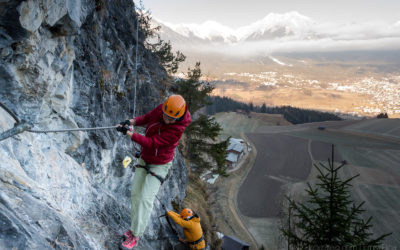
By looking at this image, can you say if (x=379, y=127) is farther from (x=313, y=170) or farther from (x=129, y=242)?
(x=129, y=242)

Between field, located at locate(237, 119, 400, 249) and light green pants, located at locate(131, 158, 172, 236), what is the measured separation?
2659 centimetres

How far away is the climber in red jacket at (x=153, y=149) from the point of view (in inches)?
205

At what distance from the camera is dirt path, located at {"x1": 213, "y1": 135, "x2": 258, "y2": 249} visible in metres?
29.4

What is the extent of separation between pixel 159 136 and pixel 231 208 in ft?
109

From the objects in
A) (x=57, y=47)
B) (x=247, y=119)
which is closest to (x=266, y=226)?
(x=57, y=47)

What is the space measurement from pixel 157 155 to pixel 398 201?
5075cm

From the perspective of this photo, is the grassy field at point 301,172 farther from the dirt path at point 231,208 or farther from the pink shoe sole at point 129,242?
the pink shoe sole at point 129,242

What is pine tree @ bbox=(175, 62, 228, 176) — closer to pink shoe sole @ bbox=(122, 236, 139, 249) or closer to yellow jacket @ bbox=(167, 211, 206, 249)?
yellow jacket @ bbox=(167, 211, 206, 249)

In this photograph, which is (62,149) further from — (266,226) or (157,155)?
(266,226)

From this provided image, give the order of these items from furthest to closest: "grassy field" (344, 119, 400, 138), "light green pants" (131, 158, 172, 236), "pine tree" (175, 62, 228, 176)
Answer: "grassy field" (344, 119, 400, 138)
"pine tree" (175, 62, 228, 176)
"light green pants" (131, 158, 172, 236)

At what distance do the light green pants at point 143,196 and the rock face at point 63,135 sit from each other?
0.74 metres

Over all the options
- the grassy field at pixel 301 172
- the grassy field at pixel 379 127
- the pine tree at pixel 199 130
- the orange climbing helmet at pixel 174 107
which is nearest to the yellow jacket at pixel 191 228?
the orange climbing helmet at pixel 174 107

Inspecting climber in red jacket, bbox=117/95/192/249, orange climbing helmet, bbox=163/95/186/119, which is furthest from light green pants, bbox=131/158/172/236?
orange climbing helmet, bbox=163/95/186/119

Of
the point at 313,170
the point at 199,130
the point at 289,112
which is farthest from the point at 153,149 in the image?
the point at 289,112
